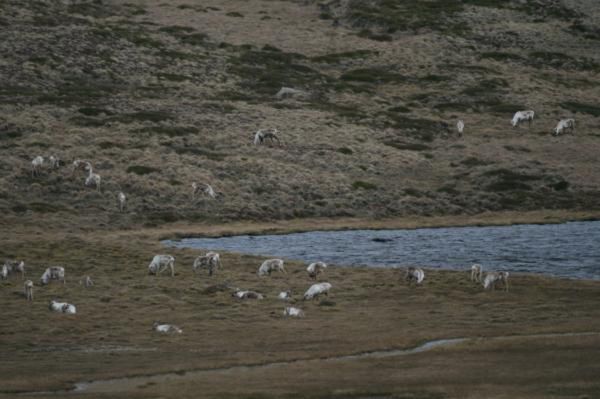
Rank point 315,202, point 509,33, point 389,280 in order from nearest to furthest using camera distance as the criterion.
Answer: point 389,280, point 315,202, point 509,33

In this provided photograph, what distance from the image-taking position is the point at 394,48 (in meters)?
130

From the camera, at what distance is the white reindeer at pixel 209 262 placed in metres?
57.3

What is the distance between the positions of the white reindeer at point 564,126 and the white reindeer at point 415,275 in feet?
163

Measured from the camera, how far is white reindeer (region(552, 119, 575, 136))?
101625mm

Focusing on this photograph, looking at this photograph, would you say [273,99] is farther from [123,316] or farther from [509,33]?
[123,316]

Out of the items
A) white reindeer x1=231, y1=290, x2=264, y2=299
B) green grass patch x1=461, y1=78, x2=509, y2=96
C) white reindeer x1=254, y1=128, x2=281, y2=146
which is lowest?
Answer: white reindeer x1=231, y1=290, x2=264, y2=299

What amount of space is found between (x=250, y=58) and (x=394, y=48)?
17622 mm

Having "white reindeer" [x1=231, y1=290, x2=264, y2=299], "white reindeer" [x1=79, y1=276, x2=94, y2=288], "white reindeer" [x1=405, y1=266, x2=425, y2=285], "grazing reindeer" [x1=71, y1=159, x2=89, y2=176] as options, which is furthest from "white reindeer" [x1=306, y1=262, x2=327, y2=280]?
"grazing reindeer" [x1=71, y1=159, x2=89, y2=176]

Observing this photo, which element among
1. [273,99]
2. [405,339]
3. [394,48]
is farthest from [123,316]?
[394,48]

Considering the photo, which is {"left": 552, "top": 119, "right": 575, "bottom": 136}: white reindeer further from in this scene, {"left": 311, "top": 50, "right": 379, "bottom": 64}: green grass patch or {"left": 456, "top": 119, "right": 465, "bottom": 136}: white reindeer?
{"left": 311, "top": 50, "right": 379, "bottom": 64}: green grass patch

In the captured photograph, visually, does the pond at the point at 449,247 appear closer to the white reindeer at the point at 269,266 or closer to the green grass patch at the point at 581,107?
the white reindeer at the point at 269,266

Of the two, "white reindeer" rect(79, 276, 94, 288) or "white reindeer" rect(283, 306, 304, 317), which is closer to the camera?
"white reindeer" rect(283, 306, 304, 317)

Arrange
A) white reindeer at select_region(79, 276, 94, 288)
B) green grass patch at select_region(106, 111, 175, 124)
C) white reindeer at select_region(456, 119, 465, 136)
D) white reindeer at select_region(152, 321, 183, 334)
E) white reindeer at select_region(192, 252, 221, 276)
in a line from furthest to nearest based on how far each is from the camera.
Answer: white reindeer at select_region(456, 119, 465, 136), green grass patch at select_region(106, 111, 175, 124), white reindeer at select_region(192, 252, 221, 276), white reindeer at select_region(79, 276, 94, 288), white reindeer at select_region(152, 321, 183, 334)

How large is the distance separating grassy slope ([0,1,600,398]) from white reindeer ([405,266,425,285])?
0.61 m
